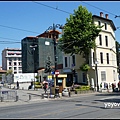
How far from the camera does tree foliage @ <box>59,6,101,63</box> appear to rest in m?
37.3

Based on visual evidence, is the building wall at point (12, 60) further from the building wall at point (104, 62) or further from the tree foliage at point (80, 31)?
the tree foliage at point (80, 31)

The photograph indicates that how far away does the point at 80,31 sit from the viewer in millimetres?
37406

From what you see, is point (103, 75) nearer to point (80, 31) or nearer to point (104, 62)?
point (104, 62)

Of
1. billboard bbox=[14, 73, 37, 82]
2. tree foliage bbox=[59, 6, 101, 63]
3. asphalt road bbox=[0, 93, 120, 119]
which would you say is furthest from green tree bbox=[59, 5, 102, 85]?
billboard bbox=[14, 73, 37, 82]

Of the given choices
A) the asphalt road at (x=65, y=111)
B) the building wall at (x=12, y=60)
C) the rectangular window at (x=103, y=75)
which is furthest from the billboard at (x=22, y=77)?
the building wall at (x=12, y=60)

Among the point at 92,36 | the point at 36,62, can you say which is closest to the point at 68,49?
the point at 92,36

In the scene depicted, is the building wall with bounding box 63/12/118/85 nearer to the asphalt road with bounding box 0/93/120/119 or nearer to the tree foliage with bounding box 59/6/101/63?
the tree foliage with bounding box 59/6/101/63

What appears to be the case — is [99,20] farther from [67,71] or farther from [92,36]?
[67,71]

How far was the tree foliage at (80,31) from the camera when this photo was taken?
37312 millimetres

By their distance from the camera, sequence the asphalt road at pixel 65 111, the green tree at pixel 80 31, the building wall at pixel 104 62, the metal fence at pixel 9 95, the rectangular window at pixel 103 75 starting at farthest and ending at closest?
1. the rectangular window at pixel 103 75
2. the building wall at pixel 104 62
3. the green tree at pixel 80 31
4. the metal fence at pixel 9 95
5. the asphalt road at pixel 65 111

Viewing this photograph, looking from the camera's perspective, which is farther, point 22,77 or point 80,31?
point 22,77

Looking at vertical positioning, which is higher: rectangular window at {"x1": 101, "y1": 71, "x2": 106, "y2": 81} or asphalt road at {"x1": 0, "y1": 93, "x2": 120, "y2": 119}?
rectangular window at {"x1": 101, "y1": 71, "x2": 106, "y2": 81}

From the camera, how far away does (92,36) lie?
124ft

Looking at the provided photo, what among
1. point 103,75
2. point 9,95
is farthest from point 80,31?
point 9,95
